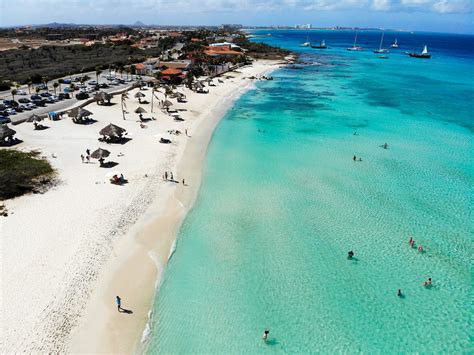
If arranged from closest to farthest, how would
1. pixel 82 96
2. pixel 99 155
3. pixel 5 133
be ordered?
pixel 99 155
pixel 5 133
pixel 82 96

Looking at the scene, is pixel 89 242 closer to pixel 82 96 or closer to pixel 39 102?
pixel 39 102

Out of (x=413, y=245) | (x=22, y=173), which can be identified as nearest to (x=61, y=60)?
(x=22, y=173)

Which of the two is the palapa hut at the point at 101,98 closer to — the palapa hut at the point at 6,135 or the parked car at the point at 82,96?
the parked car at the point at 82,96

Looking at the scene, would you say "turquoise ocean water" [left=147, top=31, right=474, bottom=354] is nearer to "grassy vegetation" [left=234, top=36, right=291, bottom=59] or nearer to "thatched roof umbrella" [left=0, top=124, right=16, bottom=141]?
"thatched roof umbrella" [left=0, top=124, right=16, bottom=141]

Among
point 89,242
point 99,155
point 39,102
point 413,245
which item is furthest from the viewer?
point 39,102

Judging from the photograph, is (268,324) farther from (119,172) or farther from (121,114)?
(121,114)

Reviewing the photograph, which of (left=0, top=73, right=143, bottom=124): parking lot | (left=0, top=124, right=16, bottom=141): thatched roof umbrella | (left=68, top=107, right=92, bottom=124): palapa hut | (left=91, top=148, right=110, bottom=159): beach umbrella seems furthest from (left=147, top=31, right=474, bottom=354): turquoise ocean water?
(left=0, top=73, right=143, bottom=124): parking lot

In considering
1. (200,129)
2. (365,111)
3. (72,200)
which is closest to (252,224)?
(72,200)
